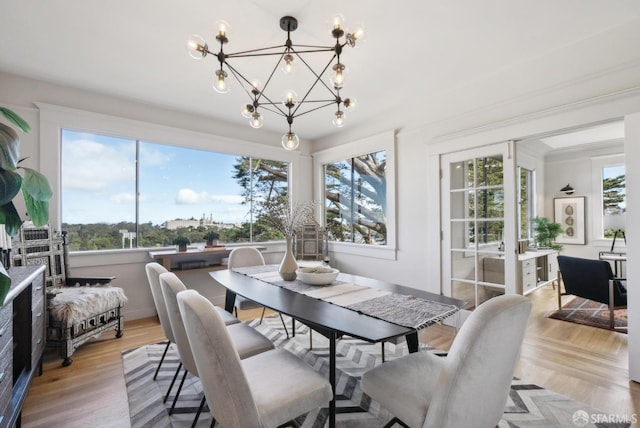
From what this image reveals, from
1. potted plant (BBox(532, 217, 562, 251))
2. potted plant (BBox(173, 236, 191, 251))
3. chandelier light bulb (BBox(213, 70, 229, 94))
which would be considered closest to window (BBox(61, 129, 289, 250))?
potted plant (BBox(173, 236, 191, 251))

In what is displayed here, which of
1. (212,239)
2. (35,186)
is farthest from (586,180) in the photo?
(35,186)

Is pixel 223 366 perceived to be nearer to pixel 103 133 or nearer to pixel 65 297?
pixel 65 297

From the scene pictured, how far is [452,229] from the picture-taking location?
3.29 metres

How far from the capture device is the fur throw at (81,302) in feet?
8.14

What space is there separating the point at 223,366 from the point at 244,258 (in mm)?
2133

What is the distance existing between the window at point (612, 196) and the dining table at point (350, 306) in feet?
17.2

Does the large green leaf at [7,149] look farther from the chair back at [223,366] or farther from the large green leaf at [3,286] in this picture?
the chair back at [223,366]

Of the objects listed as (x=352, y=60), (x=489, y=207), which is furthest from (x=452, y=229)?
(x=352, y=60)

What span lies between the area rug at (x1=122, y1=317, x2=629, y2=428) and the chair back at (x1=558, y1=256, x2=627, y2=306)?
196 centimetres

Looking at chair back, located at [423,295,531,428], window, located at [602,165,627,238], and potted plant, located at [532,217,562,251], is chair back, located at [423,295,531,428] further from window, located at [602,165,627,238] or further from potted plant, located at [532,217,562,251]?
window, located at [602,165,627,238]

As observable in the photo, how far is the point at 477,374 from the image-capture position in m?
1.11

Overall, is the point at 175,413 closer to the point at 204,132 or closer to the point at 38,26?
the point at 38,26

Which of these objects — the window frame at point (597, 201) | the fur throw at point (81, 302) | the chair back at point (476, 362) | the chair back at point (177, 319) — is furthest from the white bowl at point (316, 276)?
the window frame at point (597, 201)

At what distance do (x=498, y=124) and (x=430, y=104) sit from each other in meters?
0.82
